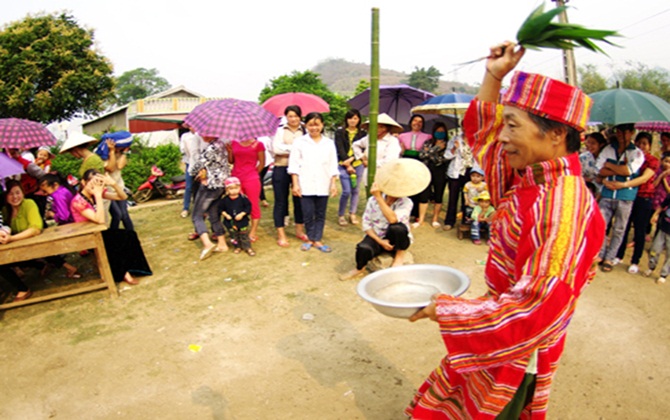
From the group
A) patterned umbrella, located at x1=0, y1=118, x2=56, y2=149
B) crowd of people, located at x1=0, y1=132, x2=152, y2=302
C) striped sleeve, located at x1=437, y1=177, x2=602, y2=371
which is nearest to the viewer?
striped sleeve, located at x1=437, y1=177, x2=602, y2=371

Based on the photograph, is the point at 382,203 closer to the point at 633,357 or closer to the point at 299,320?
the point at 299,320

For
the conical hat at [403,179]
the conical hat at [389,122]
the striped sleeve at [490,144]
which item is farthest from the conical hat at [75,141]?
the striped sleeve at [490,144]

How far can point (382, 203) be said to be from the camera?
184 inches

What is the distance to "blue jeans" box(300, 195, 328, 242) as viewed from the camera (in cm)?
590

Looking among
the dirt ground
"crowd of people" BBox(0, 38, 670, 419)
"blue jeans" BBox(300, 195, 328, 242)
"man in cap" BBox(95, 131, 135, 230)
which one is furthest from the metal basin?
"man in cap" BBox(95, 131, 135, 230)

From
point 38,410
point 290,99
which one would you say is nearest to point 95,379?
point 38,410

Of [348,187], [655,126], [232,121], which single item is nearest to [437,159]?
[348,187]

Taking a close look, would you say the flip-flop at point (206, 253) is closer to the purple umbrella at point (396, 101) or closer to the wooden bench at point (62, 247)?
the wooden bench at point (62, 247)

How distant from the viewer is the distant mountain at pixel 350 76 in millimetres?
137375

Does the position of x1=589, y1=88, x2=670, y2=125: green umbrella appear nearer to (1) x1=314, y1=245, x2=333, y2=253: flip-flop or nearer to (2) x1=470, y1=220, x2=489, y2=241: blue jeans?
(2) x1=470, y1=220, x2=489, y2=241: blue jeans

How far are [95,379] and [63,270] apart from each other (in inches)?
111

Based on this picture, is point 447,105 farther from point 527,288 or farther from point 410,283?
point 527,288

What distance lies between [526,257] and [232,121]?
4.58 metres

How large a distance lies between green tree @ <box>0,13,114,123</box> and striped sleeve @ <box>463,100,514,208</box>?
19.6 meters
